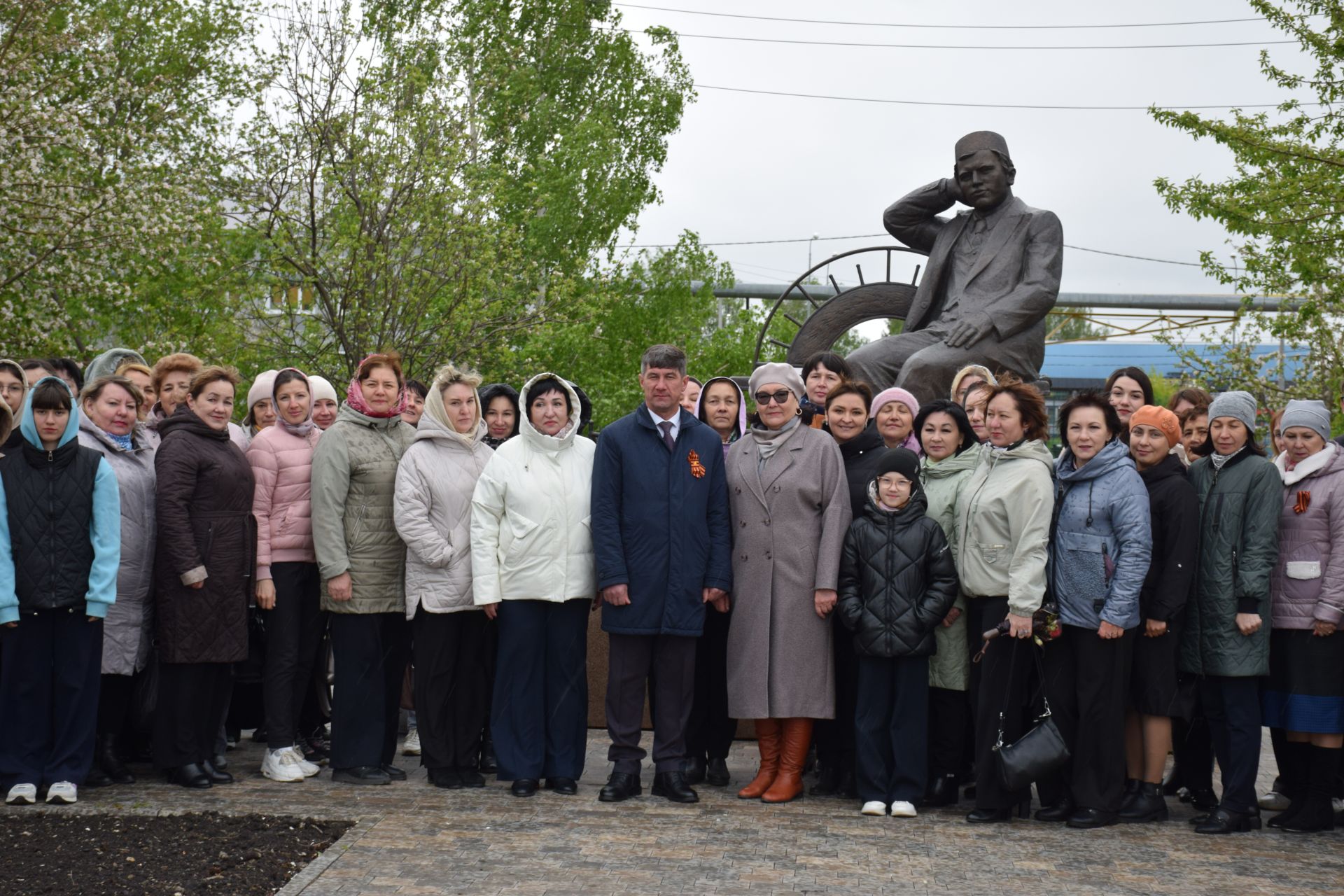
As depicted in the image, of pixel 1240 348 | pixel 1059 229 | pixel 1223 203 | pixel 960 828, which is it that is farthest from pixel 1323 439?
pixel 1240 348

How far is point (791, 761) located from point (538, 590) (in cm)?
144

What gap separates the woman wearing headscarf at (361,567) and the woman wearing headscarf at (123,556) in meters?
0.82

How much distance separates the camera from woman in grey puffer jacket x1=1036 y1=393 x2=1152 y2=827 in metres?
6.05

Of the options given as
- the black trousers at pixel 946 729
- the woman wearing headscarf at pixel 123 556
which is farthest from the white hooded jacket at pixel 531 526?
the black trousers at pixel 946 729

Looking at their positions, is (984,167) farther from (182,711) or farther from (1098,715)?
(182,711)

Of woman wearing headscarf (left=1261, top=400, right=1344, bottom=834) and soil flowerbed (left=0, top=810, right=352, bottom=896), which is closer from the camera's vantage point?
soil flowerbed (left=0, top=810, right=352, bottom=896)

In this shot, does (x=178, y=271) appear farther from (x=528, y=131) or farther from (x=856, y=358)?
(x=856, y=358)

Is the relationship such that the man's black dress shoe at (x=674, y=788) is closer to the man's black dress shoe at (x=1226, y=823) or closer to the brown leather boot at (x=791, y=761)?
the brown leather boot at (x=791, y=761)

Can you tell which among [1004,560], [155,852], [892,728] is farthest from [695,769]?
[155,852]

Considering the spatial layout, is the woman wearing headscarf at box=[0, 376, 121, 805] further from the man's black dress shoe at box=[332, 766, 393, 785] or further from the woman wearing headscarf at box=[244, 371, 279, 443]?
the woman wearing headscarf at box=[244, 371, 279, 443]

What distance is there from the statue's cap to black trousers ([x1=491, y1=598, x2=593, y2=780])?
4917 mm

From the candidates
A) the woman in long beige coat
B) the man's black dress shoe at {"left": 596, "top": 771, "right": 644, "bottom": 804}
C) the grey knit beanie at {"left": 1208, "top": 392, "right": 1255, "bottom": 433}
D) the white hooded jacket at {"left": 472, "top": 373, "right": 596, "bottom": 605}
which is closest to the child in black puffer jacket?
the woman in long beige coat

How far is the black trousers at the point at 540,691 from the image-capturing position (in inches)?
259

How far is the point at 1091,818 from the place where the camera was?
6090 millimetres
